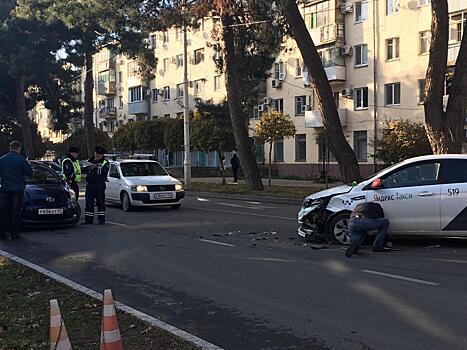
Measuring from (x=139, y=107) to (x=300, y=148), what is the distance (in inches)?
996

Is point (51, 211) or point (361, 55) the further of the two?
point (361, 55)

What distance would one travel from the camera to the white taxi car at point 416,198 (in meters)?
9.75

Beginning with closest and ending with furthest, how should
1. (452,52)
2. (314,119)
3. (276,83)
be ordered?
(452,52) → (314,119) → (276,83)

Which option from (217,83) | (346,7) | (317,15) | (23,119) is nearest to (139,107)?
(217,83)

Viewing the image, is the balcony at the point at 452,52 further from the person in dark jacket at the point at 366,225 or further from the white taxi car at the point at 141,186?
the person in dark jacket at the point at 366,225

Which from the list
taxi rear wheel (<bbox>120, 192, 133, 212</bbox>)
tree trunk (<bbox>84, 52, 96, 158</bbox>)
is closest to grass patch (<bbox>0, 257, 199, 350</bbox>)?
taxi rear wheel (<bbox>120, 192, 133, 212</bbox>)

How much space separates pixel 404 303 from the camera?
21.1ft

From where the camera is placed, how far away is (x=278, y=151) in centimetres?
4550

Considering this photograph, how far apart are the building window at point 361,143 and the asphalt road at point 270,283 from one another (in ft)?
86.7

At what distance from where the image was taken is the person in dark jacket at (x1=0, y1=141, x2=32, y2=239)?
11.4m

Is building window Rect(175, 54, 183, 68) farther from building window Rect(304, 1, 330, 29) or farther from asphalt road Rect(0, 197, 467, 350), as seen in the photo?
asphalt road Rect(0, 197, 467, 350)

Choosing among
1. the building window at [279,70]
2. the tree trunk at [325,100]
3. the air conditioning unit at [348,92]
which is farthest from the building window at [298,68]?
the tree trunk at [325,100]

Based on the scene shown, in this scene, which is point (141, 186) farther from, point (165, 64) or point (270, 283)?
point (165, 64)

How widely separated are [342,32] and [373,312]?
3499 cm
